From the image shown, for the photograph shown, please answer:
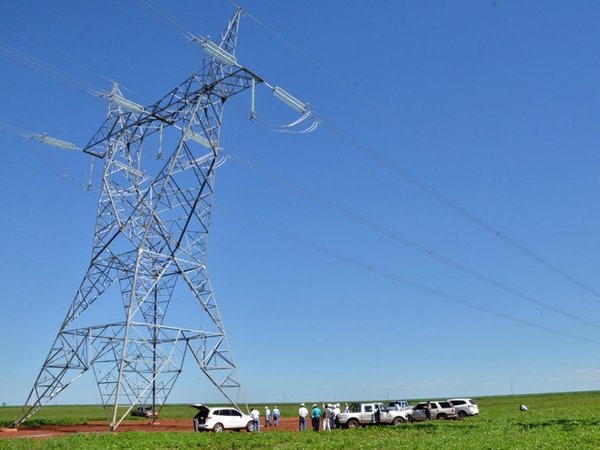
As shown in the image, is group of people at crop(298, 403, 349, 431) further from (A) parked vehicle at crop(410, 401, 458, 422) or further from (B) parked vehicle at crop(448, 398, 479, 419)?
(B) parked vehicle at crop(448, 398, 479, 419)

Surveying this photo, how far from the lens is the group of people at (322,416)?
35.9 m

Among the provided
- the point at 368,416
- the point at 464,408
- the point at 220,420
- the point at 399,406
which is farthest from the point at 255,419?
the point at 464,408

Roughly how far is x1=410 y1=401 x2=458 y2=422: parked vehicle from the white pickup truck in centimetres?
470

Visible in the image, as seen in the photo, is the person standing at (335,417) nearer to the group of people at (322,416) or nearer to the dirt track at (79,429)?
the group of people at (322,416)

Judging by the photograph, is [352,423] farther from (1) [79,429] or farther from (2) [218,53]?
(2) [218,53]

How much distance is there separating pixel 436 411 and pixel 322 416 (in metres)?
14.7

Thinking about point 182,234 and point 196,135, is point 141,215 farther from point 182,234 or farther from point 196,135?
point 196,135

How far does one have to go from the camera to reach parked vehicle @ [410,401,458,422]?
46781 mm

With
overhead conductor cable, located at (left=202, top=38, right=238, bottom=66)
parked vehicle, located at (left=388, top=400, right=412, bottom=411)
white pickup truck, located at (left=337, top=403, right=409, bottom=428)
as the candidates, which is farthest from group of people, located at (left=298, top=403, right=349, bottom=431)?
overhead conductor cable, located at (left=202, top=38, right=238, bottom=66)

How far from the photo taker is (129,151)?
130ft

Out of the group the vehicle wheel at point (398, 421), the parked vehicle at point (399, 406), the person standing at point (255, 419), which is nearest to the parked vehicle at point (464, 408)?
the parked vehicle at point (399, 406)

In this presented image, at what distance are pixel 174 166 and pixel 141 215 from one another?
12.3 ft

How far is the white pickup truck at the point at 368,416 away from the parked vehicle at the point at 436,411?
4699 millimetres

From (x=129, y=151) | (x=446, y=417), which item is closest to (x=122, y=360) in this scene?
(x=129, y=151)
